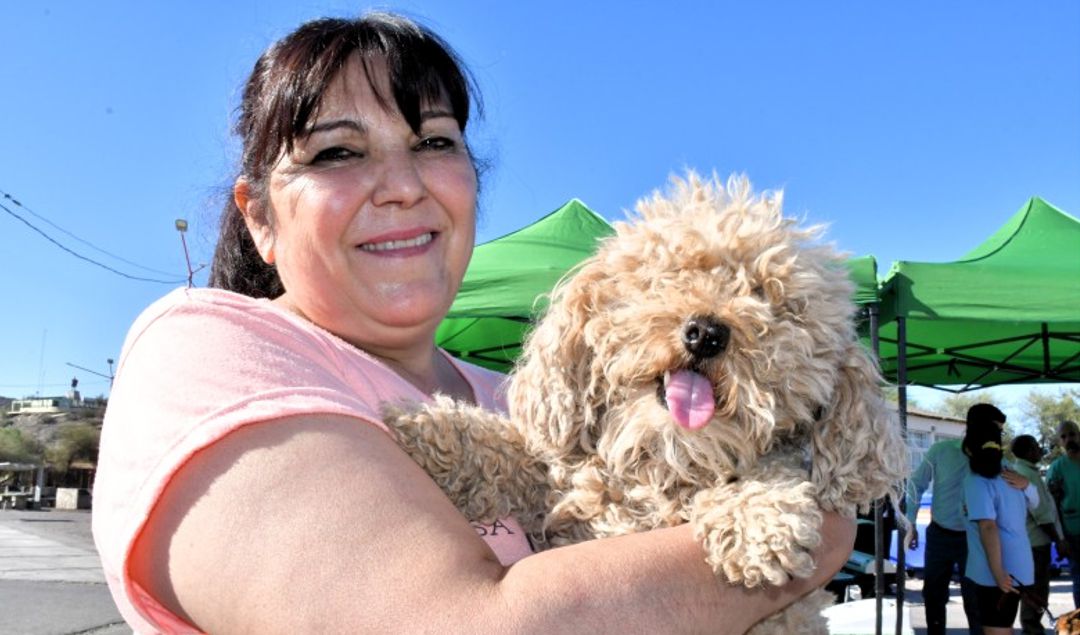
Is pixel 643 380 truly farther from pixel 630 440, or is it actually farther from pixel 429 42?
pixel 429 42

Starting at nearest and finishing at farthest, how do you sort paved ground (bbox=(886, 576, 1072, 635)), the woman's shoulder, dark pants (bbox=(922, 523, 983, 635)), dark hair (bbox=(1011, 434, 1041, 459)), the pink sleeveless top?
1. the pink sleeveless top
2. the woman's shoulder
3. dark pants (bbox=(922, 523, 983, 635))
4. dark hair (bbox=(1011, 434, 1041, 459))
5. paved ground (bbox=(886, 576, 1072, 635))

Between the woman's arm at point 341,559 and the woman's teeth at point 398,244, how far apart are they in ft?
2.03

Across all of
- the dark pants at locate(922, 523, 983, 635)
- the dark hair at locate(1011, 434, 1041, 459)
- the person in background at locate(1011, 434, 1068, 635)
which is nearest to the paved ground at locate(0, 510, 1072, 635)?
the dark pants at locate(922, 523, 983, 635)

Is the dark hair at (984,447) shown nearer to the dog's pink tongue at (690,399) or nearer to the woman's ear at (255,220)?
the dog's pink tongue at (690,399)

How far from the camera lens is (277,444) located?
1.38 meters

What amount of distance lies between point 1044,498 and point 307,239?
10036 mm

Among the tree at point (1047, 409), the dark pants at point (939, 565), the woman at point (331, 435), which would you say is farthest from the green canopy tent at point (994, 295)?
the tree at point (1047, 409)

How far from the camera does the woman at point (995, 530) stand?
7570 millimetres

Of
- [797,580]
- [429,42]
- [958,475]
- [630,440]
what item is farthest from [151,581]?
[958,475]

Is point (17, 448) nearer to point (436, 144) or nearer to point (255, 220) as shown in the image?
point (255, 220)

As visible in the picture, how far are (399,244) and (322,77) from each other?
0.39m

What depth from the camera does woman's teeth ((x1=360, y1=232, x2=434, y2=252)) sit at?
6.66ft

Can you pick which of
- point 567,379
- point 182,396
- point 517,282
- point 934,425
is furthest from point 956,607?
point 934,425

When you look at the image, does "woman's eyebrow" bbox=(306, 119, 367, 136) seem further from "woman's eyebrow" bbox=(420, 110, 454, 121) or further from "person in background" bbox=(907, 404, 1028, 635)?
"person in background" bbox=(907, 404, 1028, 635)
